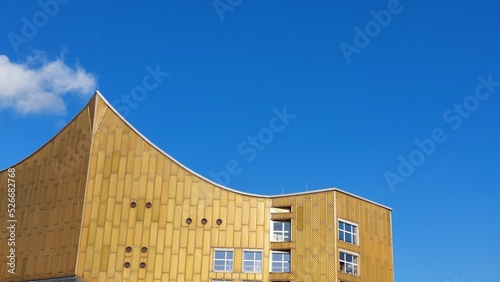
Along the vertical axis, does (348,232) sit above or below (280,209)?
below

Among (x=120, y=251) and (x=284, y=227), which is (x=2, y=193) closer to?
(x=120, y=251)

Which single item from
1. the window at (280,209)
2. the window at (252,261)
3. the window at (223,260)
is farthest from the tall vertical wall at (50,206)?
the window at (280,209)

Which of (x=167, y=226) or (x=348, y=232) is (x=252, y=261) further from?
(x=348, y=232)

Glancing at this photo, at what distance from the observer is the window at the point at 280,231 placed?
51.4 meters

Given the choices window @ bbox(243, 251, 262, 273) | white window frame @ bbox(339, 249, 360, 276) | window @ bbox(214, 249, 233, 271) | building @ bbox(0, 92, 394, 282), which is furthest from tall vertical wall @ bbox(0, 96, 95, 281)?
white window frame @ bbox(339, 249, 360, 276)

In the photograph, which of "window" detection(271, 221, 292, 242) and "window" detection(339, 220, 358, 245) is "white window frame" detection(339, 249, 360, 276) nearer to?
"window" detection(339, 220, 358, 245)

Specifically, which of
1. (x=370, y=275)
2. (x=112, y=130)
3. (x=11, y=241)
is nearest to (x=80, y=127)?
(x=112, y=130)

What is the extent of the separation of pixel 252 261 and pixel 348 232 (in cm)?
806

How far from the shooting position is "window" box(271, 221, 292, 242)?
5138cm

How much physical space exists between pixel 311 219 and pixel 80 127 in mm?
22257

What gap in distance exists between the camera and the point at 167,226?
52.2 metres

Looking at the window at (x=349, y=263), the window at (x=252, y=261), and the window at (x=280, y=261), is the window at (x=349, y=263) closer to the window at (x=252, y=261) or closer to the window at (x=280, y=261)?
the window at (x=280, y=261)

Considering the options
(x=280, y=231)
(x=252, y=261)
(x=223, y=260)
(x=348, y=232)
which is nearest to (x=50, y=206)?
(x=223, y=260)

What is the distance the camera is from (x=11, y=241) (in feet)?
190
